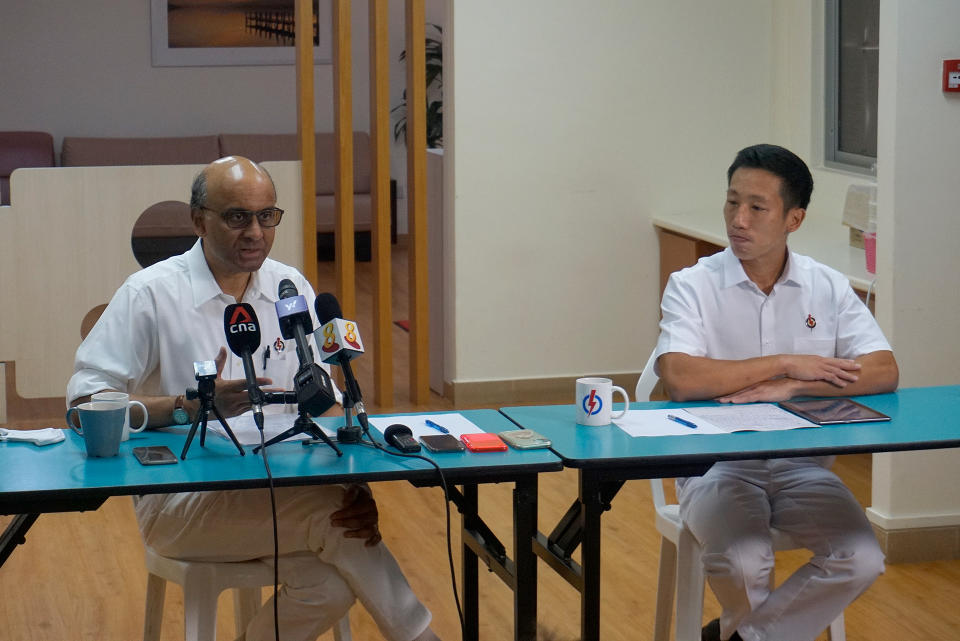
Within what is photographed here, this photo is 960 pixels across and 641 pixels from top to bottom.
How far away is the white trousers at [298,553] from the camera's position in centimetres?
255

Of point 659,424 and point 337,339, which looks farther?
point 659,424

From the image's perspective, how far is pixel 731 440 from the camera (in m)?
2.58

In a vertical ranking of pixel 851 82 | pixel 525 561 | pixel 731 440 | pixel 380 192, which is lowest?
pixel 525 561

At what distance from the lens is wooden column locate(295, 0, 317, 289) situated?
17.6 feet

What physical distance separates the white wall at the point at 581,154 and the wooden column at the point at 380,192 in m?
0.30

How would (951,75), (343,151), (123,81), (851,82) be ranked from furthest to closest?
(123,81)
(851,82)
(343,151)
(951,75)

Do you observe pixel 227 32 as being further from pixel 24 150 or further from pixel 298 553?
pixel 298 553

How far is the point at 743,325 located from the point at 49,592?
2.07 meters

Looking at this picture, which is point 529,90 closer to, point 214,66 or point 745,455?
point 745,455

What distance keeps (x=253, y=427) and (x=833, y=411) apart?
1.25m

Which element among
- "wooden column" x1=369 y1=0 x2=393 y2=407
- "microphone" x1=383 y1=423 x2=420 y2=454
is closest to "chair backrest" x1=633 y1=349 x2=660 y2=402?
"microphone" x1=383 y1=423 x2=420 y2=454

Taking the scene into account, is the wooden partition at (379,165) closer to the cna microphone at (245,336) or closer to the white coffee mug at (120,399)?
the white coffee mug at (120,399)

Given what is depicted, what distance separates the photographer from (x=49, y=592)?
363 centimetres

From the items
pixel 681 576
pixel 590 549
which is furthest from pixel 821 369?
pixel 590 549
